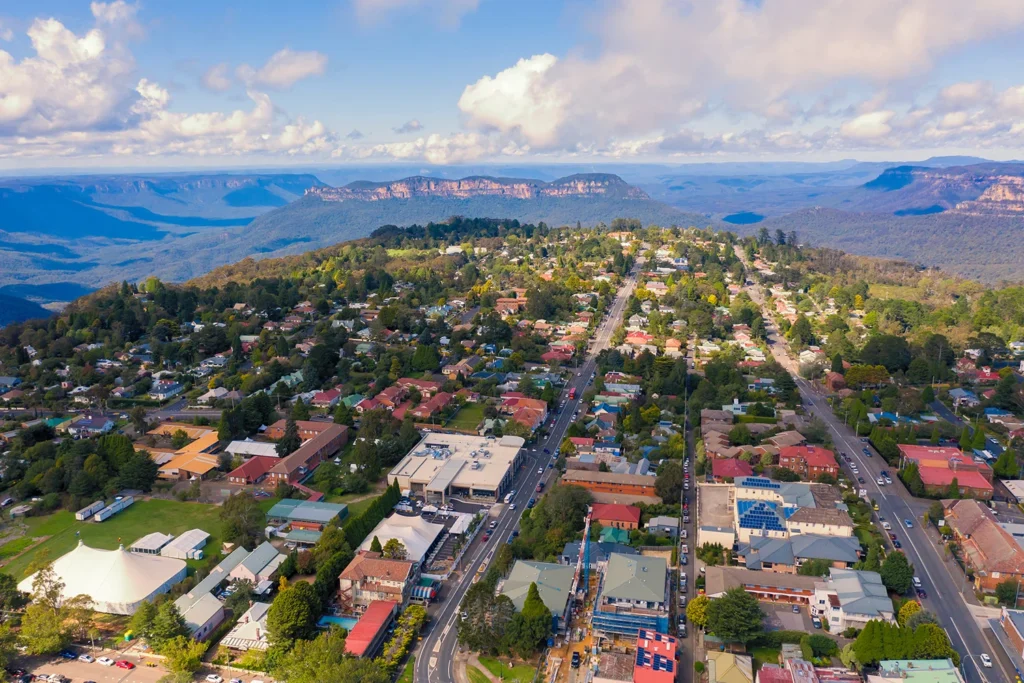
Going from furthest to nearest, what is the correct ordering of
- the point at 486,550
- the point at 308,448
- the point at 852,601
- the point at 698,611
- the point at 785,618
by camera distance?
the point at 308,448
the point at 486,550
the point at 785,618
the point at 852,601
the point at 698,611

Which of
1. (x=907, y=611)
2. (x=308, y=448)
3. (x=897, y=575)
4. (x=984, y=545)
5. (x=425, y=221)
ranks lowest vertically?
(x=425, y=221)

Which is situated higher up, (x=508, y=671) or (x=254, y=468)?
(x=508, y=671)

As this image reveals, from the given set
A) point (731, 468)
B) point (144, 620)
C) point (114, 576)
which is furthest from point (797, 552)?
point (114, 576)

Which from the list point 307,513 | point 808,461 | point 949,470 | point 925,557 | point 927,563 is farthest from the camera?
point 808,461

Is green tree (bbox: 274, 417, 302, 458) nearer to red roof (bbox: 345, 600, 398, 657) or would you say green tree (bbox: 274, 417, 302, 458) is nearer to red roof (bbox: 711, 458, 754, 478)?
red roof (bbox: 345, 600, 398, 657)

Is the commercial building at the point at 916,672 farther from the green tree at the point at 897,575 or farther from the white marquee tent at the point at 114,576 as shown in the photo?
the white marquee tent at the point at 114,576

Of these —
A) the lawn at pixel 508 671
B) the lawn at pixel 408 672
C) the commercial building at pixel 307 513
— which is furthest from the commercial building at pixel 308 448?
the lawn at pixel 508 671

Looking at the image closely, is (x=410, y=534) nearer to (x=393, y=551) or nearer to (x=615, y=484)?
(x=393, y=551)

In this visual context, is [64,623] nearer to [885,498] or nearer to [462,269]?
[885,498]
